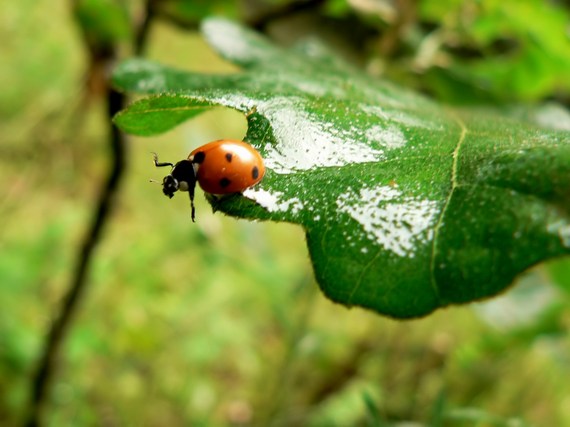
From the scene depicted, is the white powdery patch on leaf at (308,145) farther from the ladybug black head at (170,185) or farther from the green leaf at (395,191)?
the ladybug black head at (170,185)

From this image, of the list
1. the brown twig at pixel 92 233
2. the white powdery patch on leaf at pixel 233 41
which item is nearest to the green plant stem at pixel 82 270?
the brown twig at pixel 92 233

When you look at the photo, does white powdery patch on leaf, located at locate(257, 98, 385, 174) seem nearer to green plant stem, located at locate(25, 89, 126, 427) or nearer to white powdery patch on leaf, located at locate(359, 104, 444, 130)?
white powdery patch on leaf, located at locate(359, 104, 444, 130)

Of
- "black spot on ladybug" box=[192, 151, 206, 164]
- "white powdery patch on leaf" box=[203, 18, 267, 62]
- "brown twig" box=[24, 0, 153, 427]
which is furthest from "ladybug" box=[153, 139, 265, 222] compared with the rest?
"brown twig" box=[24, 0, 153, 427]

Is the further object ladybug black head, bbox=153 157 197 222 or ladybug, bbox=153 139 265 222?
ladybug black head, bbox=153 157 197 222

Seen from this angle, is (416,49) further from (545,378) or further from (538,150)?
(545,378)

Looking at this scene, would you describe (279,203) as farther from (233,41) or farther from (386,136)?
(233,41)

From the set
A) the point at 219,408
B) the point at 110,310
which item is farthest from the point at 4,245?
the point at 219,408

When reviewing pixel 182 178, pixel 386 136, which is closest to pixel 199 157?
pixel 182 178
